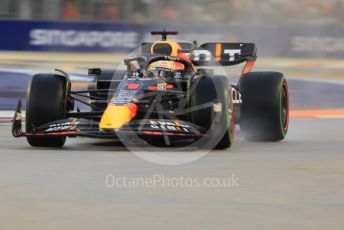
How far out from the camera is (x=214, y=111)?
26.3ft

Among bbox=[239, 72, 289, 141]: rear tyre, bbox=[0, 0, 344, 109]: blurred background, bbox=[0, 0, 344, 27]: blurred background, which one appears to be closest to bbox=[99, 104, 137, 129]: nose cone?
bbox=[239, 72, 289, 141]: rear tyre

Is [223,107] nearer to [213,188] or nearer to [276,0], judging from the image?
[213,188]

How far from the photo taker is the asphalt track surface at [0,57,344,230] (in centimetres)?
483

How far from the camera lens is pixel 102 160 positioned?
7.41m

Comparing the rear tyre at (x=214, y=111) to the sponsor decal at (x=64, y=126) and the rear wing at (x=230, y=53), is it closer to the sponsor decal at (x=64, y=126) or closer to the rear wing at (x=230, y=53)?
the sponsor decal at (x=64, y=126)

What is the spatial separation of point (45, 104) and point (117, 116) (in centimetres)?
87

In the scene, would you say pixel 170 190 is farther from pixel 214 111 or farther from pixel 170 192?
pixel 214 111

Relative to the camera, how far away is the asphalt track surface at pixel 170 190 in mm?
4828

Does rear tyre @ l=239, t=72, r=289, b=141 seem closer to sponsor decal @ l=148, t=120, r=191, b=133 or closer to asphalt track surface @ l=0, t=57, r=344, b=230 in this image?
asphalt track surface @ l=0, t=57, r=344, b=230

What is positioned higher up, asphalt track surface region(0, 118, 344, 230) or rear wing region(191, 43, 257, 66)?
rear wing region(191, 43, 257, 66)

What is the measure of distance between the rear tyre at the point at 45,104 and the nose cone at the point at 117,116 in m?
0.65

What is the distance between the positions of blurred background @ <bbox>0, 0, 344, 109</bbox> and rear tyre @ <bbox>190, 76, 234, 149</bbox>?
46.8ft

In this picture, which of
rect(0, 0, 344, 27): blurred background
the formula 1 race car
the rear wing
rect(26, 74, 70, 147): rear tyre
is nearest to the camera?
the formula 1 race car

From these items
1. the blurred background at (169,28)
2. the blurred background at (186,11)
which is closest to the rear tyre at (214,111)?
the blurred background at (169,28)
